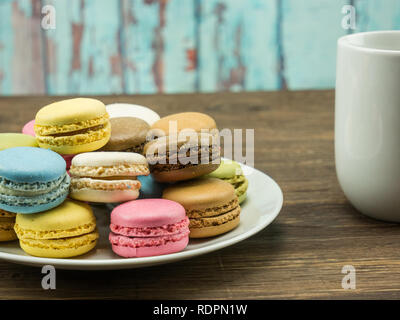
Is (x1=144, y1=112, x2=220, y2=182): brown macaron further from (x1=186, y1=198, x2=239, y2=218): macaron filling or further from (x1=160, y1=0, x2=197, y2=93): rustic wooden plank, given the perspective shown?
(x1=160, y1=0, x2=197, y2=93): rustic wooden plank

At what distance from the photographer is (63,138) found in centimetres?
65

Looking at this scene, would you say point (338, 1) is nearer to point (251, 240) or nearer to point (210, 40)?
point (210, 40)

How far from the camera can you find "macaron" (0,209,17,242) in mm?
626

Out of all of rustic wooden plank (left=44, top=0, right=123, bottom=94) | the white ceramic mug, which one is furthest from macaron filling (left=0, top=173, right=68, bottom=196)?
rustic wooden plank (left=44, top=0, right=123, bottom=94)

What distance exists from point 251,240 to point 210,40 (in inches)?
47.8

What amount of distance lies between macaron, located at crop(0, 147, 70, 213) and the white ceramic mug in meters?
0.34

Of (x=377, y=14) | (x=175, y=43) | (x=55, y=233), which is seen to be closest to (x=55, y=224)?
(x=55, y=233)

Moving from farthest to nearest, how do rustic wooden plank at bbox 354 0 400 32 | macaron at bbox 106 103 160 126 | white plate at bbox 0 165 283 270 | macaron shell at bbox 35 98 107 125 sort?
rustic wooden plank at bbox 354 0 400 32, macaron at bbox 106 103 160 126, macaron shell at bbox 35 98 107 125, white plate at bbox 0 165 283 270

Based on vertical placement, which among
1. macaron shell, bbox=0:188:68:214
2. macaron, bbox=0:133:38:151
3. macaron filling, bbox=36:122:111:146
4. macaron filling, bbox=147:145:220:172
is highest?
macaron filling, bbox=36:122:111:146

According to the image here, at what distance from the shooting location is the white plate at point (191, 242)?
0.55m

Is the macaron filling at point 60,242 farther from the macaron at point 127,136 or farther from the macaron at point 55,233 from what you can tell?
the macaron at point 127,136

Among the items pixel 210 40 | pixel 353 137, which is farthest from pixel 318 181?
pixel 210 40

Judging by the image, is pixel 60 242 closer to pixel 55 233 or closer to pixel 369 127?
pixel 55 233

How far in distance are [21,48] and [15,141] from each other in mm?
1236
